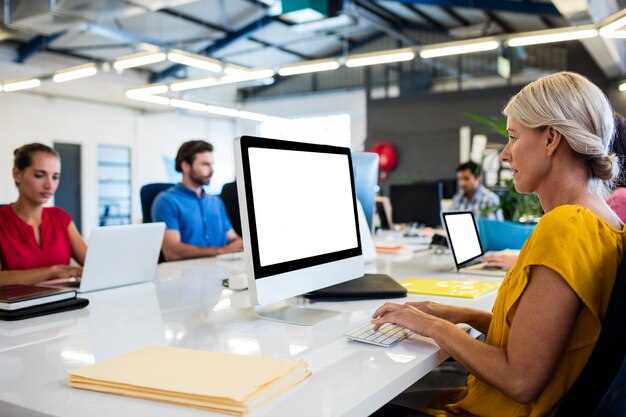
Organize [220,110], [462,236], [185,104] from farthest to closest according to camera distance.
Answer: [220,110]
[185,104]
[462,236]

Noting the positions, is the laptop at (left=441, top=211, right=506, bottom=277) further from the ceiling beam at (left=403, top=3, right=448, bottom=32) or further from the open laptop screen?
the ceiling beam at (left=403, top=3, right=448, bottom=32)

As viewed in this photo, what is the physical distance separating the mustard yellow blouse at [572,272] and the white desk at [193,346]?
0.22m

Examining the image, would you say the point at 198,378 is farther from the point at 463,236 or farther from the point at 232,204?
the point at 232,204

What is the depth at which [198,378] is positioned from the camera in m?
1.01

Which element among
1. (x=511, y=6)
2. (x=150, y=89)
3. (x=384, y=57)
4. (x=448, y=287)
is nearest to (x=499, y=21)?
(x=511, y=6)

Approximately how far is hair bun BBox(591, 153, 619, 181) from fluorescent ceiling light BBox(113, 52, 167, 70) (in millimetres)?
5169

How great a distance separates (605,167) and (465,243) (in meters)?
1.39

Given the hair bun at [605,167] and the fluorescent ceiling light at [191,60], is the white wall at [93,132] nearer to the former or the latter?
the fluorescent ceiling light at [191,60]

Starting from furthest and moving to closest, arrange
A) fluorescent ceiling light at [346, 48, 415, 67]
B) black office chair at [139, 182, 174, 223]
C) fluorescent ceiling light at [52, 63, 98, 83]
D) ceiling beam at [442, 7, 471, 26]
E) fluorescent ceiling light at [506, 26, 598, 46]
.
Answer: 1. ceiling beam at [442, 7, 471, 26]
2. fluorescent ceiling light at [52, 63, 98, 83]
3. fluorescent ceiling light at [346, 48, 415, 67]
4. fluorescent ceiling light at [506, 26, 598, 46]
5. black office chair at [139, 182, 174, 223]

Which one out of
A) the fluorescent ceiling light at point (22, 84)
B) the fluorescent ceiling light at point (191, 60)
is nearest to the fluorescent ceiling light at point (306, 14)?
the fluorescent ceiling light at point (191, 60)

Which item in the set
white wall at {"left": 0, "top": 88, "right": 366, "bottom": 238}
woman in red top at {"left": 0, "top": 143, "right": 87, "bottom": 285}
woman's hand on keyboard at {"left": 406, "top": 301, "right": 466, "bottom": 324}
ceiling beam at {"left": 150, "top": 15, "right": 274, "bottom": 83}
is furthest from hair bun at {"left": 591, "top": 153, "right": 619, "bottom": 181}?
ceiling beam at {"left": 150, "top": 15, "right": 274, "bottom": 83}

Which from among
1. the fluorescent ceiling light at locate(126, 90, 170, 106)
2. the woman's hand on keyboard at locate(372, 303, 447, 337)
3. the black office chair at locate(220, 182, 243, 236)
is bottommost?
the woman's hand on keyboard at locate(372, 303, 447, 337)

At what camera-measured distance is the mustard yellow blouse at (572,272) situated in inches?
41.4

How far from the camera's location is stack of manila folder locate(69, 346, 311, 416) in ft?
3.01
